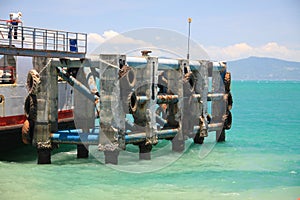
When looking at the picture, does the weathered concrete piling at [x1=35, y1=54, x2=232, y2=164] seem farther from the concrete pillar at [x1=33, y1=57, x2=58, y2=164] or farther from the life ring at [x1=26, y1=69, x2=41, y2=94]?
the life ring at [x1=26, y1=69, x2=41, y2=94]

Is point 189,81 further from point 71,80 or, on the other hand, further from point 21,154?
point 21,154

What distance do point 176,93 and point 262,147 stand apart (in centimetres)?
875

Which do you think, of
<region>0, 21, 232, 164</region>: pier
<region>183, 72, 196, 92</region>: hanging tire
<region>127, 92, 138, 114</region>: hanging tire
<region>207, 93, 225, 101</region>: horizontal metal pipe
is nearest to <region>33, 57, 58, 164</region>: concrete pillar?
<region>0, 21, 232, 164</region>: pier

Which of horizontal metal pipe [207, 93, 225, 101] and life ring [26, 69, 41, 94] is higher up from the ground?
life ring [26, 69, 41, 94]

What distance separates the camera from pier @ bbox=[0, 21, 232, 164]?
19.6 meters

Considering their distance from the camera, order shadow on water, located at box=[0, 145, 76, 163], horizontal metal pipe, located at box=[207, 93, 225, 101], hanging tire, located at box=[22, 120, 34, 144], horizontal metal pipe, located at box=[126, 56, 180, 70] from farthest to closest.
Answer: horizontal metal pipe, located at box=[207, 93, 225, 101], shadow on water, located at box=[0, 145, 76, 163], horizontal metal pipe, located at box=[126, 56, 180, 70], hanging tire, located at box=[22, 120, 34, 144]

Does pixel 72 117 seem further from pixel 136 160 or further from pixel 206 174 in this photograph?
pixel 206 174

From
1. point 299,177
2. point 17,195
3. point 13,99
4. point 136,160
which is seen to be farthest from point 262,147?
point 17,195

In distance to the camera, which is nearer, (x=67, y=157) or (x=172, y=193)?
(x=172, y=193)

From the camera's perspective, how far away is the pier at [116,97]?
64.2 feet

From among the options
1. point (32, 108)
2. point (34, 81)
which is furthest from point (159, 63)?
point (32, 108)

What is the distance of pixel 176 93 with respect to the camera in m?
24.2

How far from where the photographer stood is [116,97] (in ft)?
64.0

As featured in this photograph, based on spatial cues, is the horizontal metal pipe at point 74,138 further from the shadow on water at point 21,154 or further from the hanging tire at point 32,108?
the shadow on water at point 21,154
